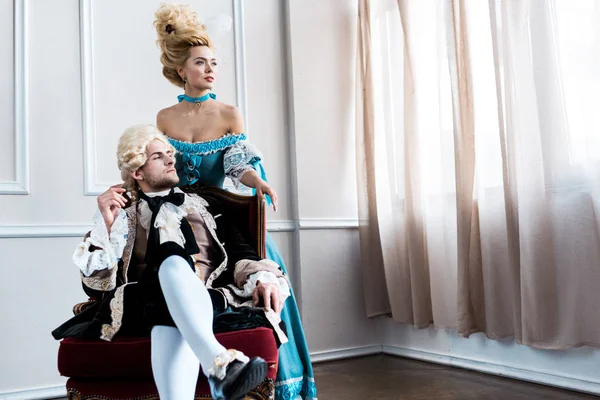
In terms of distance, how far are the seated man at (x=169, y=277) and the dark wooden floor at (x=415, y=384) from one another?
0.87 meters

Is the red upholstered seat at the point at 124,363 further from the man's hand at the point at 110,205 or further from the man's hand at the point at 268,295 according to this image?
the man's hand at the point at 110,205

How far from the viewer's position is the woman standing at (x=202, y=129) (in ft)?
7.13

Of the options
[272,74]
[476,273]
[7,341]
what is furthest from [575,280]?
[7,341]

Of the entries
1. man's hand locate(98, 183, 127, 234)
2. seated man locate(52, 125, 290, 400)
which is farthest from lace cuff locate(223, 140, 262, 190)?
man's hand locate(98, 183, 127, 234)

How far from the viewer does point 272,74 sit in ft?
11.3

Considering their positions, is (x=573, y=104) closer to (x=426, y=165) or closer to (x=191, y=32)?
(x=426, y=165)

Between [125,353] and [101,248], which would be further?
[101,248]

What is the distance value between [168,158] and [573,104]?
5.14ft

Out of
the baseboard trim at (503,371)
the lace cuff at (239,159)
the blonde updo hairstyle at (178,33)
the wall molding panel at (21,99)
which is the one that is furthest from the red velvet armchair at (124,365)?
the baseboard trim at (503,371)

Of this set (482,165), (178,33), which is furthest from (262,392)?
(482,165)

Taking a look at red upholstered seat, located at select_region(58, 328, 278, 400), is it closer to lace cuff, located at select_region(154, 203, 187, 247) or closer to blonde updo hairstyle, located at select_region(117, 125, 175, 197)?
lace cuff, located at select_region(154, 203, 187, 247)

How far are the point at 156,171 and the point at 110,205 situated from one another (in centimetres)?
19

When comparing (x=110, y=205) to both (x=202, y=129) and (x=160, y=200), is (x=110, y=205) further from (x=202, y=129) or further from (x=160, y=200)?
(x=202, y=129)

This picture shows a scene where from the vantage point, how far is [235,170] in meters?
2.19
